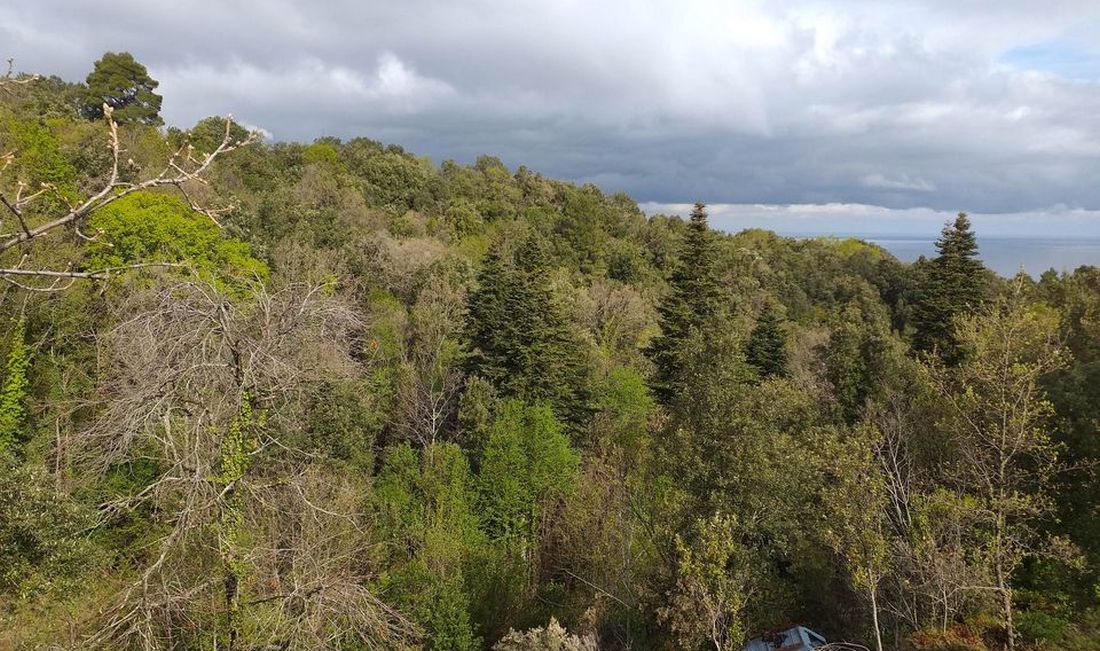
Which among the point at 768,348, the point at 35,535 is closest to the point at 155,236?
the point at 35,535

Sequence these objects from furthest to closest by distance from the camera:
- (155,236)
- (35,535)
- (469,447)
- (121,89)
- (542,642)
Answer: (121,89) → (469,447) → (155,236) → (35,535) → (542,642)

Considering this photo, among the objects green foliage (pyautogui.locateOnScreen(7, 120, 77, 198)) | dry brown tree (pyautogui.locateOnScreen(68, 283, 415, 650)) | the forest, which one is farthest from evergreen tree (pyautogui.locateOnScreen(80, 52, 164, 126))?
dry brown tree (pyautogui.locateOnScreen(68, 283, 415, 650))

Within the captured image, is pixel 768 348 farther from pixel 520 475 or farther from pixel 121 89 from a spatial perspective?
pixel 121 89

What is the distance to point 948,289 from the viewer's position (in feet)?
77.8

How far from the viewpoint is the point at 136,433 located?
516 cm

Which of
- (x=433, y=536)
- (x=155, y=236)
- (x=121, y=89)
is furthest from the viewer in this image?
(x=121, y=89)

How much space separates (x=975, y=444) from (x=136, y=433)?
43.7ft

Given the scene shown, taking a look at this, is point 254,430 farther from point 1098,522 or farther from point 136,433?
point 1098,522

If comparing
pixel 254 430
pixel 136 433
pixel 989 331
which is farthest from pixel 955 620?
pixel 136 433

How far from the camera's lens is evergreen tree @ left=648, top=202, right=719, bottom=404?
2256cm

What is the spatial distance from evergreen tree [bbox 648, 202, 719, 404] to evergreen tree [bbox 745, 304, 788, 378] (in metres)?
5.68

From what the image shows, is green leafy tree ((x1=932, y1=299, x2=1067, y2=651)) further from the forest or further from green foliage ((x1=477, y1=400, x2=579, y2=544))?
green foliage ((x1=477, y1=400, x2=579, y2=544))

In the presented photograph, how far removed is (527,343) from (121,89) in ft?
117

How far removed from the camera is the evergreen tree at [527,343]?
22438 millimetres
